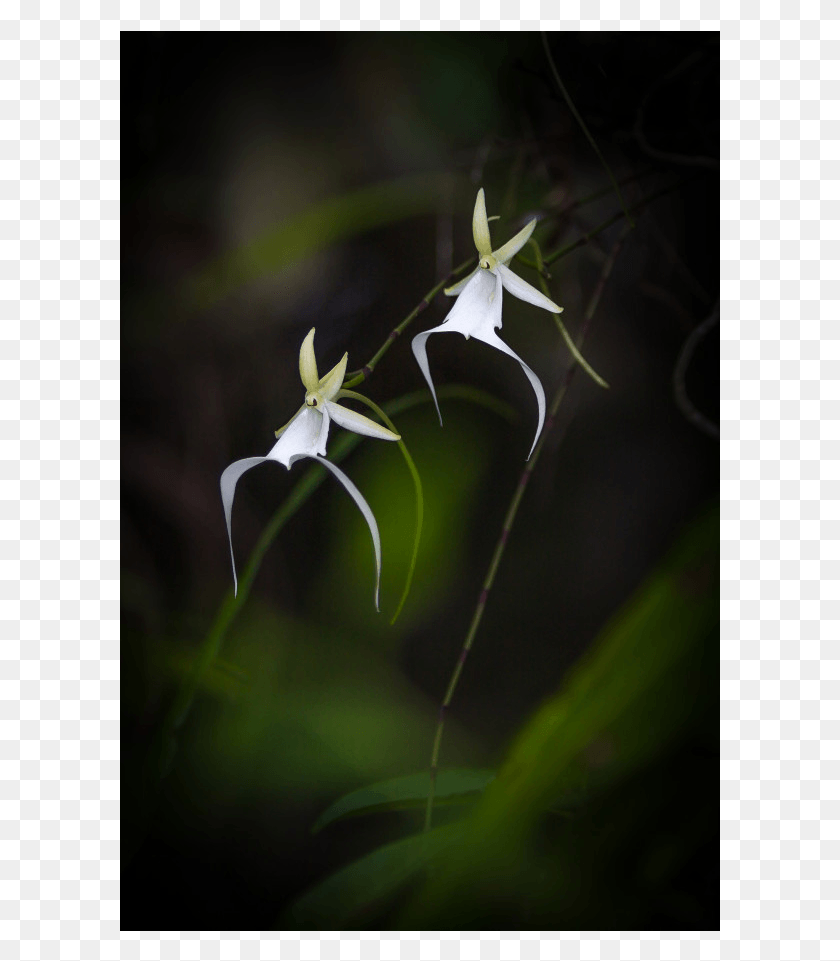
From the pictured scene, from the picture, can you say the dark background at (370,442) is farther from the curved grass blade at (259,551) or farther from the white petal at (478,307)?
the white petal at (478,307)

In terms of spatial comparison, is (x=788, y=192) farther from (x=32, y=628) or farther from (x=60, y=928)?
(x=60, y=928)

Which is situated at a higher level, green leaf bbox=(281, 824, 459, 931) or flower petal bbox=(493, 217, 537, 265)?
flower petal bbox=(493, 217, 537, 265)

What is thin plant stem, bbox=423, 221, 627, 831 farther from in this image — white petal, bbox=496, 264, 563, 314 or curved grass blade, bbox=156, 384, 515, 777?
white petal, bbox=496, 264, 563, 314

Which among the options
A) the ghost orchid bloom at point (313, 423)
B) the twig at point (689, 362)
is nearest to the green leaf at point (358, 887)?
the ghost orchid bloom at point (313, 423)

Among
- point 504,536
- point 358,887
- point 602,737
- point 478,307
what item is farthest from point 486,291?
point 358,887

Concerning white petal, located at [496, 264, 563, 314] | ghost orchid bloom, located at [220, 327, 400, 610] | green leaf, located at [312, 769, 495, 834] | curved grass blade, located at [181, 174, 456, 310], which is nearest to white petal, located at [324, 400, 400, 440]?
ghost orchid bloom, located at [220, 327, 400, 610]

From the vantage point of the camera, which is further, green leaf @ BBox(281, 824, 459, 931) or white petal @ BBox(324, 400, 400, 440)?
green leaf @ BBox(281, 824, 459, 931)
